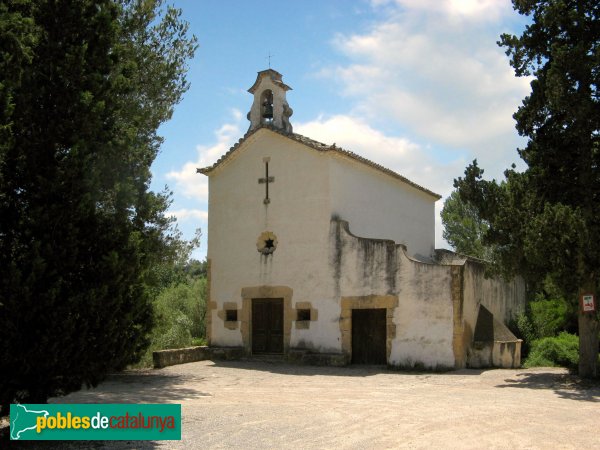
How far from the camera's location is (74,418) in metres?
7.07

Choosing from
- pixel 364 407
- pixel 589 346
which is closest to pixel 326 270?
pixel 589 346

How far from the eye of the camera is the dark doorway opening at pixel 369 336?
15312 millimetres

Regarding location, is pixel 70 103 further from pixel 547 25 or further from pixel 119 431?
pixel 547 25

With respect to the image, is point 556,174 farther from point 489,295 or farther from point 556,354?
point 489,295

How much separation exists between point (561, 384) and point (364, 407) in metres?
4.78

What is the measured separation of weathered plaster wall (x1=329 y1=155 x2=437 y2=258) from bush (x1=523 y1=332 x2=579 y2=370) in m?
5.59

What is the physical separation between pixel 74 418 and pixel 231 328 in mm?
10634

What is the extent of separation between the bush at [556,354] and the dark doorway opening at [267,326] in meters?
6.82

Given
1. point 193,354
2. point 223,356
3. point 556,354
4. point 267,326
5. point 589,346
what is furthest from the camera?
point 223,356

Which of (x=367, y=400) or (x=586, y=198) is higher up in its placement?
(x=586, y=198)

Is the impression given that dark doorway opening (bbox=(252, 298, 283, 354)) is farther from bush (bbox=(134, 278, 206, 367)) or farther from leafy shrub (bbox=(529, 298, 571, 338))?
leafy shrub (bbox=(529, 298, 571, 338))

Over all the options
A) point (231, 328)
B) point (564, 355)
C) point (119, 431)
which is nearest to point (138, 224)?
point (119, 431)

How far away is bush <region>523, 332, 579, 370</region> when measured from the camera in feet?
46.7

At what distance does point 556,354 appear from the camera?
14750mm
